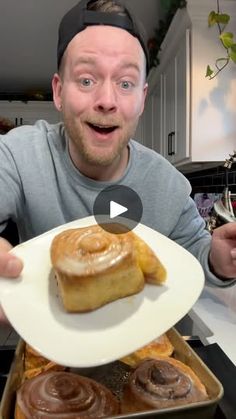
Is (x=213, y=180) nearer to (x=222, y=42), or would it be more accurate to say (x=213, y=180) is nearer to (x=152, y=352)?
(x=222, y=42)

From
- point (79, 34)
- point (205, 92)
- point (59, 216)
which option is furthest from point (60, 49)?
point (205, 92)

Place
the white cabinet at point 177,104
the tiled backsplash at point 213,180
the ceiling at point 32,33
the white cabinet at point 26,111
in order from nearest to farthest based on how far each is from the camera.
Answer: the white cabinet at point 177,104 < the tiled backsplash at point 213,180 < the ceiling at point 32,33 < the white cabinet at point 26,111

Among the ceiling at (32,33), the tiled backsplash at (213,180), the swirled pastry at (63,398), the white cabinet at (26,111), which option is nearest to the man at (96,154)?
the swirled pastry at (63,398)

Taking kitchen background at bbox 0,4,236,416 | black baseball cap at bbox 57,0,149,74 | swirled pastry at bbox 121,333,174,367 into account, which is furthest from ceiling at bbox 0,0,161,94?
swirled pastry at bbox 121,333,174,367

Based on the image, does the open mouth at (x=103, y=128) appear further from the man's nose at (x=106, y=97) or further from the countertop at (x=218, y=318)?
the countertop at (x=218, y=318)

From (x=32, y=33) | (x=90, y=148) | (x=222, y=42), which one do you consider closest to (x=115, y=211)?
(x=90, y=148)

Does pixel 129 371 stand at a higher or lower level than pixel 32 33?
lower
